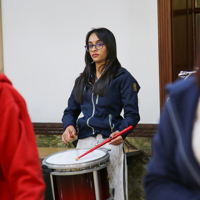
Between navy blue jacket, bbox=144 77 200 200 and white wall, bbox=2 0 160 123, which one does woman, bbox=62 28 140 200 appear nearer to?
white wall, bbox=2 0 160 123

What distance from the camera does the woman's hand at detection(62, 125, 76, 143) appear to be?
247 cm

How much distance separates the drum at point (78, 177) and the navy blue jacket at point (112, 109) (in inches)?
10.5

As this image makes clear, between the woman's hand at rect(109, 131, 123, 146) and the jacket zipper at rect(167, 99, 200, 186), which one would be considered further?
the woman's hand at rect(109, 131, 123, 146)

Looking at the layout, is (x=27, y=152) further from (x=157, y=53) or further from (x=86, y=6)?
(x=86, y=6)

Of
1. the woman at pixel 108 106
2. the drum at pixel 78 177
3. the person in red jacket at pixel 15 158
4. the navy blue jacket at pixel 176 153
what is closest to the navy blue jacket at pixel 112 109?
the woman at pixel 108 106

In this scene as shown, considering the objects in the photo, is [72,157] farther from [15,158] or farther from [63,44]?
[63,44]

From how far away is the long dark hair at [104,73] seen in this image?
96.4 inches

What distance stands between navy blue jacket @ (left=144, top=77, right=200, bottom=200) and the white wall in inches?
103

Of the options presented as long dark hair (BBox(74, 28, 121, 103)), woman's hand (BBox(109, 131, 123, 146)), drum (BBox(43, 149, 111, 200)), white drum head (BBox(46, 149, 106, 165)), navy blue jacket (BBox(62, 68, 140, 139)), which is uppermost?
long dark hair (BBox(74, 28, 121, 103))

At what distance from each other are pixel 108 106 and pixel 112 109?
44mm

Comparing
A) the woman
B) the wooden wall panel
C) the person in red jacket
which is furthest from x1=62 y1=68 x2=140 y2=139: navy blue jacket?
the person in red jacket

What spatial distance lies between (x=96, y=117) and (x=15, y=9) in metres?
2.29

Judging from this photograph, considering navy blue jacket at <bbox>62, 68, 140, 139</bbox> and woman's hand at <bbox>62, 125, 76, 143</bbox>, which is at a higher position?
navy blue jacket at <bbox>62, 68, 140, 139</bbox>

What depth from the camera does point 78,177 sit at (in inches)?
83.7
